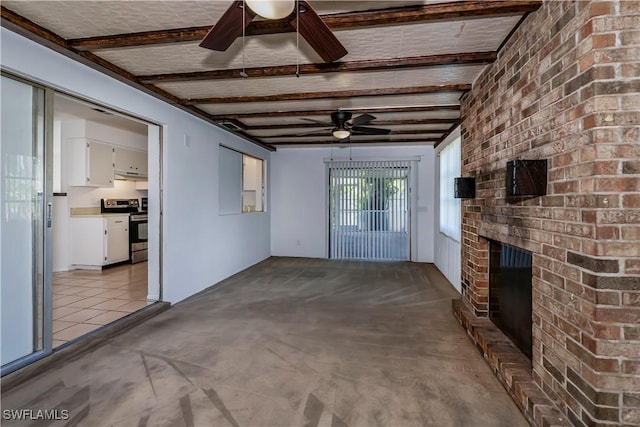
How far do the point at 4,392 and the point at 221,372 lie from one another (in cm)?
139

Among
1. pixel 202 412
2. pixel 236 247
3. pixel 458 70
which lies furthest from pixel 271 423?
pixel 236 247

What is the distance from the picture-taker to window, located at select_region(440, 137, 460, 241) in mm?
4928

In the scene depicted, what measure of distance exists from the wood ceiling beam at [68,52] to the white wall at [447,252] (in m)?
4.20

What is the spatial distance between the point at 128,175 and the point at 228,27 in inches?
228

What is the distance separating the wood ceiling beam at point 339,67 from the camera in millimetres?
2820

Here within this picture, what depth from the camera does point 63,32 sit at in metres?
2.43

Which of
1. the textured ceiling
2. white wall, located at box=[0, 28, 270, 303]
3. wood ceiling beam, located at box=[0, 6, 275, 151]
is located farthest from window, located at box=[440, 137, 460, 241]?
wood ceiling beam, located at box=[0, 6, 275, 151]

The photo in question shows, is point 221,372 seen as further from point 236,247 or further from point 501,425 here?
point 236,247

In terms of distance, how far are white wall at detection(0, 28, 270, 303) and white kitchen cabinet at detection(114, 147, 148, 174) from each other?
239cm

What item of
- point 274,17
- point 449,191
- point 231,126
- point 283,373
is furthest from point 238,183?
point 274,17

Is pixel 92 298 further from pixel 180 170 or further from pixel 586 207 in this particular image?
pixel 586 207

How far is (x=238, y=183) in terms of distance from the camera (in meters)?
6.12

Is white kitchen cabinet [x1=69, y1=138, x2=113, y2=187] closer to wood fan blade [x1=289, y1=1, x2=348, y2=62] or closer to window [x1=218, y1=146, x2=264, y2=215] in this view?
window [x1=218, y1=146, x2=264, y2=215]

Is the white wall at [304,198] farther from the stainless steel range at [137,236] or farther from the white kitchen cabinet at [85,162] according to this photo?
the white kitchen cabinet at [85,162]
